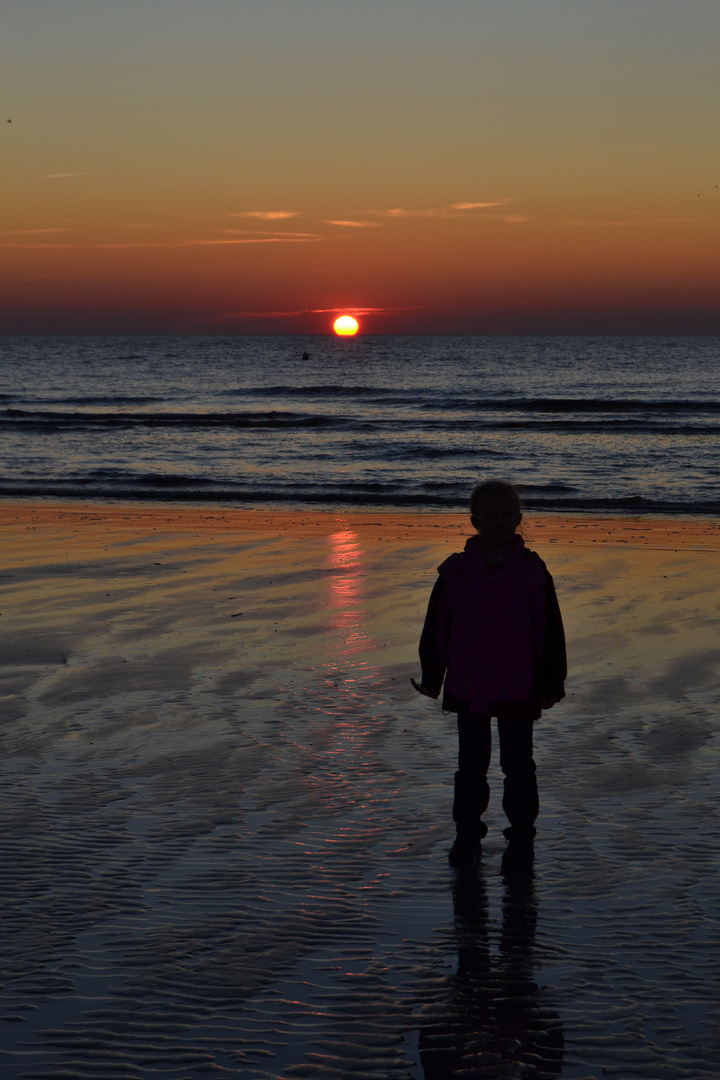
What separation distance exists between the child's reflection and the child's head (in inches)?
53.8

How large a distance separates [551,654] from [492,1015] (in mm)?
1489

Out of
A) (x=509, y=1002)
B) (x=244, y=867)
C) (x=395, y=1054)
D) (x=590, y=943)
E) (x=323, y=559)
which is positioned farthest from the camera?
(x=323, y=559)

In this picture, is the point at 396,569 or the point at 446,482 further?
the point at 446,482

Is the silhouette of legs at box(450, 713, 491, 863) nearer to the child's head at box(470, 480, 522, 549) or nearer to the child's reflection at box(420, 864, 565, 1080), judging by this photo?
the child's reflection at box(420, 864, 565, 1080)

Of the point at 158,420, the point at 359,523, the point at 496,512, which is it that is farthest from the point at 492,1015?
the point at 158,420

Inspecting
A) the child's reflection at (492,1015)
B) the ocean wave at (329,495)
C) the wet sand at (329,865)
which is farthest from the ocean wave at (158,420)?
the child's reflection at (492,1015)

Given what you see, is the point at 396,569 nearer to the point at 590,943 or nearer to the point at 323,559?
the point at 323,559

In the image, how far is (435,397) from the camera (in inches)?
1898

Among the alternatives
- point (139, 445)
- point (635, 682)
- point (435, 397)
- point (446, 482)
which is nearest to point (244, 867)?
point (635, 682)

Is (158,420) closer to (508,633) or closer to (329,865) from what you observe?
(508,633)

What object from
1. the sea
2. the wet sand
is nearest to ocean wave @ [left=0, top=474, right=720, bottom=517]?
the sea

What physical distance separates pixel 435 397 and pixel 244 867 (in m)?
45.3

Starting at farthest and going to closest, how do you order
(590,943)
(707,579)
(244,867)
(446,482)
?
1. (446,482)
2. (707,579)
3. (244,867)
4. (590,943)

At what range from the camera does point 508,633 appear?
4.04 metres
